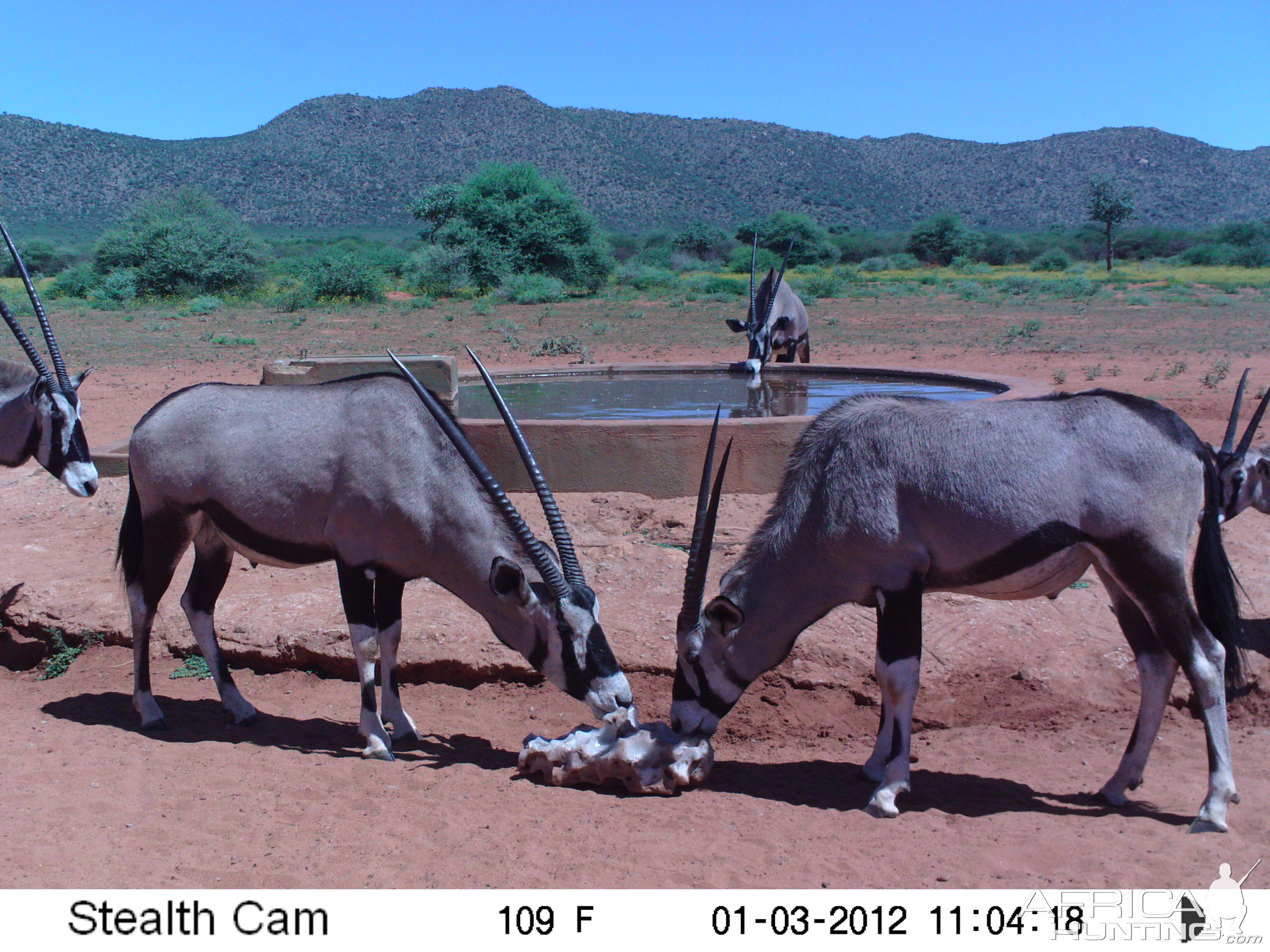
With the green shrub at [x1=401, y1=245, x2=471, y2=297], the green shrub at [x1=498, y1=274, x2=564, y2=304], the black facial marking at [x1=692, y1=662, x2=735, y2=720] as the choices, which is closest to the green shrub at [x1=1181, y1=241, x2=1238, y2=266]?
the green shrub at [x1=498, y1=274, x2=564, y2=304]

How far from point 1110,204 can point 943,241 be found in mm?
8646

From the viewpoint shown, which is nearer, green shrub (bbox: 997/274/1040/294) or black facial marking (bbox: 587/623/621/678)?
black facial marking (bbox: 587/623/621/678)

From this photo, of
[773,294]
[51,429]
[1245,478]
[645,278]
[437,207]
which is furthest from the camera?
[437,207]

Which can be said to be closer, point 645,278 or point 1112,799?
point 1112,799

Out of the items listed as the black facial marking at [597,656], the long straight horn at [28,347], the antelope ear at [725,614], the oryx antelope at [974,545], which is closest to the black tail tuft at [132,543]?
the long straight horn at [28,347]

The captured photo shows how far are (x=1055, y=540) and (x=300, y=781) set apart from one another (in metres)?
3.07

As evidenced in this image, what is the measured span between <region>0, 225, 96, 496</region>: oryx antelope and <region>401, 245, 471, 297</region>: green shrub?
29.5 m

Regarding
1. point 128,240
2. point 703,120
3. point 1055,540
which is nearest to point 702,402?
point 1055,540

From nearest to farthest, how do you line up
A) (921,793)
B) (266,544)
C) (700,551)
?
(700,551) → (921,793) → (266,544)

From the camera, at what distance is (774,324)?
12.6 meters

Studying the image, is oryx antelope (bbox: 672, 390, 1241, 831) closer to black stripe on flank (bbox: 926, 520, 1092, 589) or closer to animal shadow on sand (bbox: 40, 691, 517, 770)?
black stripe on flank (bbox: 926, 520, 1092, 589)

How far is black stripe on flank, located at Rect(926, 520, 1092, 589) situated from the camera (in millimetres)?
3793

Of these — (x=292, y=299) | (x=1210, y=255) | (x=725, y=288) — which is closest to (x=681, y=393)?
(x=292, y=299)

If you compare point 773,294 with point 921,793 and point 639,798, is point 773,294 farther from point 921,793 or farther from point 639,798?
point 639,798
